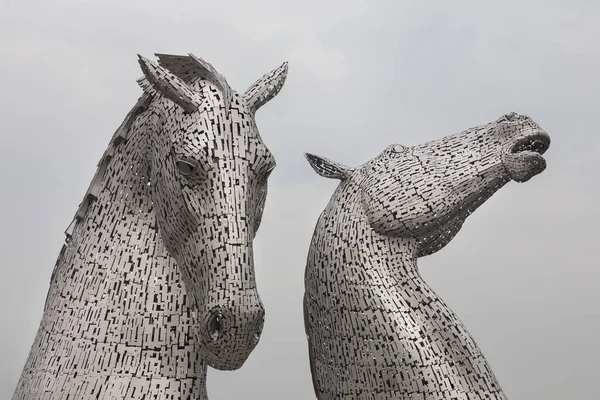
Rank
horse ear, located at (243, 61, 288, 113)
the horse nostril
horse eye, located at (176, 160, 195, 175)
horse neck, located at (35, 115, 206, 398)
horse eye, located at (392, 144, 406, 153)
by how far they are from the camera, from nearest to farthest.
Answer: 1. the horse nostril
2. horse eye, located at (176, 160, 195, 175)
3. horse neck, located at (35, 115, 206, 398)
4. horse ear, located at (243, 61, 288, 113)
5. horse eye, located at (392, 144, 406, 153)

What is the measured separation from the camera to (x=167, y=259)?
2.36m

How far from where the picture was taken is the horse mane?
7.68 ft

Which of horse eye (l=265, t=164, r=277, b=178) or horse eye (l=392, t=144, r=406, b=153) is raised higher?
horse eye (l=392, t=144, r=406, b=153)

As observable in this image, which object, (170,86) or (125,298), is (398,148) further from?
(125,298)

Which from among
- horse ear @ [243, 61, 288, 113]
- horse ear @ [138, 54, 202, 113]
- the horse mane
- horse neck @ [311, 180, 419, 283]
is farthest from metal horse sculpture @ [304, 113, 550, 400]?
horse ear @ [138, 54, 202, 113]

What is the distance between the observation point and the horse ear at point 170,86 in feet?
7.32

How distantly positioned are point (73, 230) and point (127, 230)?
264 mm

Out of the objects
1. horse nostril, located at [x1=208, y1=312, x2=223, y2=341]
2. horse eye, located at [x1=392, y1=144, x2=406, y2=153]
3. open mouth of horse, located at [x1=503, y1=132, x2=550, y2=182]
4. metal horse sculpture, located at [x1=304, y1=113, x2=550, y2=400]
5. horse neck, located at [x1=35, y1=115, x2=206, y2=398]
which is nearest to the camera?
horse nostril, located at [x1=208, y1=312, x2=223, y2=341]

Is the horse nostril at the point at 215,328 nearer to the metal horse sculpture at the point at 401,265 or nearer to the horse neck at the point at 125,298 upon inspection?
the horse neck at the point at 125,298

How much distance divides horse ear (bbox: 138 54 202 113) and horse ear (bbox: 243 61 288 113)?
7.8 inches

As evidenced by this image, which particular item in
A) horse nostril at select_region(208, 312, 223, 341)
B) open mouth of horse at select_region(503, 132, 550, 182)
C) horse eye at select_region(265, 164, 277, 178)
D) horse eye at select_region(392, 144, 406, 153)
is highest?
horse eye at select_region(392, 144, 406, 153)

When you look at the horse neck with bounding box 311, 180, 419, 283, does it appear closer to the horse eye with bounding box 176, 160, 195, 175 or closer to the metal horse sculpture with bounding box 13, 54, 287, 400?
the metal horse sculpture with bounding box 13, 54, 287, 400

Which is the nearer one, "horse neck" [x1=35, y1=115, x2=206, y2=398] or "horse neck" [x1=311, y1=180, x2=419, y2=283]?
"horse neck" [x1=35, y1=115, x2=206, y2=398]

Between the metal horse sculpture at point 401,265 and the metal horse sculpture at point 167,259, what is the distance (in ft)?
3.39
